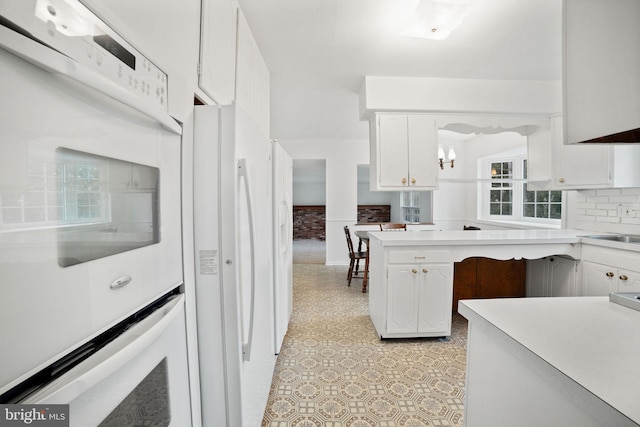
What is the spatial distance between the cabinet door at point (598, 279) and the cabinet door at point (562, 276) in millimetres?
95

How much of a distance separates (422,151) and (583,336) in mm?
2399

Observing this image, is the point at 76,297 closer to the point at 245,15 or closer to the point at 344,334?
the point at 245,15

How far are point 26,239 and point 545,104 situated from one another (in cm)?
401

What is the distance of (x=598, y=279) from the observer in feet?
7.59

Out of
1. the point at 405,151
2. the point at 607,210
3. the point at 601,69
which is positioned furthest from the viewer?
the point at 405,151

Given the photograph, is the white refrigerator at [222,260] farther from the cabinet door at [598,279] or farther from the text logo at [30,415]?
the cabinet door at [598,279]

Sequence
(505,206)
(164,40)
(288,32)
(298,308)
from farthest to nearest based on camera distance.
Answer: (505,206), (298,308), (288,32), (164,40)

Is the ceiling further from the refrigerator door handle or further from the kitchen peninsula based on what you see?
the kitchen peninsula

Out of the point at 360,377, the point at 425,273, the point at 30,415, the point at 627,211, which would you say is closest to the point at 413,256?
the point at 425,273

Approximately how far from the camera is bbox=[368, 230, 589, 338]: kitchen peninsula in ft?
7.73

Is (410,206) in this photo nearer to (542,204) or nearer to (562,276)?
(542,204)

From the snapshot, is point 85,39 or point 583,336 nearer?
point 85,39

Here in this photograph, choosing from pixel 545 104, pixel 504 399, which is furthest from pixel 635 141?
pixel 545 104

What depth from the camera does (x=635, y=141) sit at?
81 centimetres
